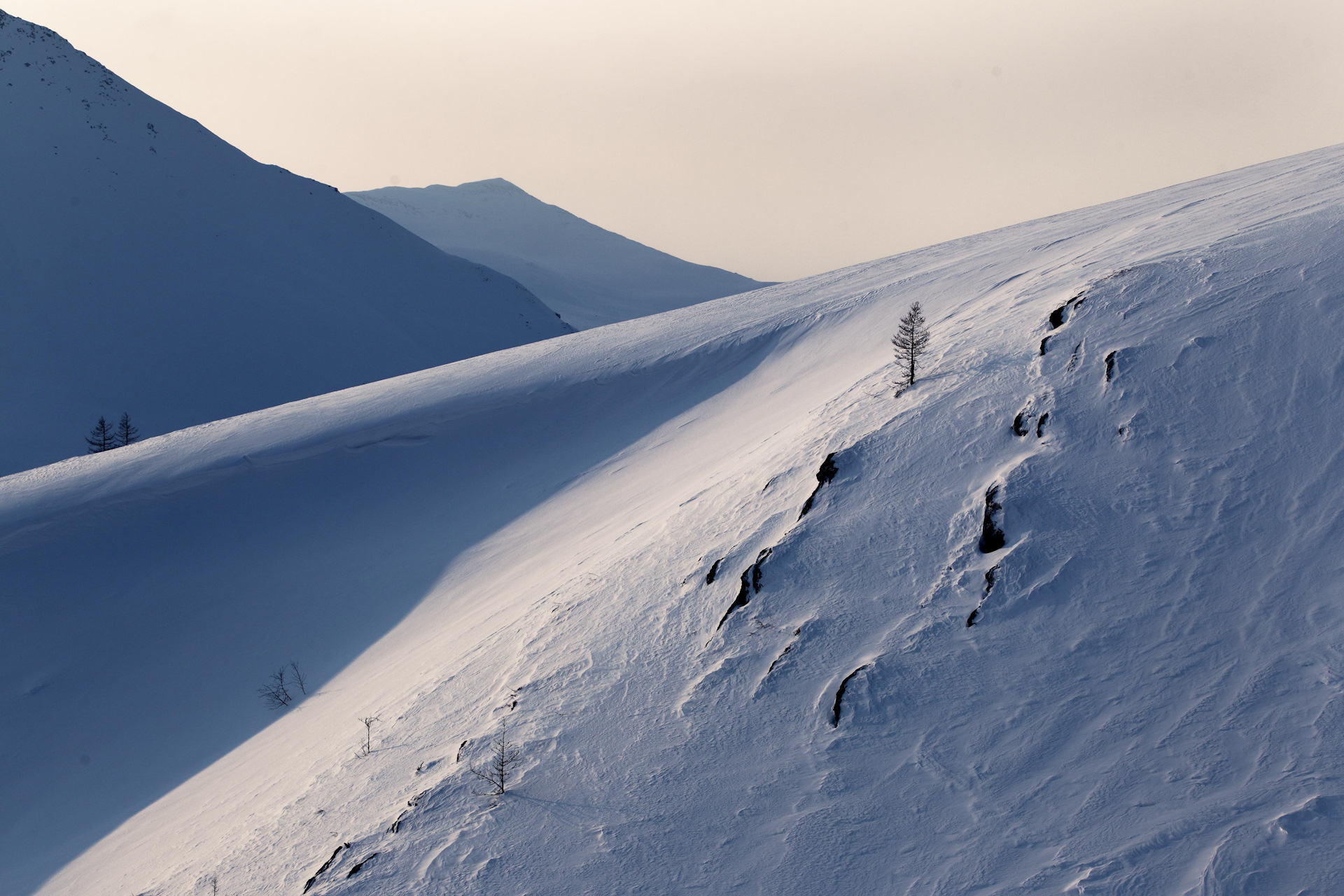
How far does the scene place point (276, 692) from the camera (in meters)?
12.8

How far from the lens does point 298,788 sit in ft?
27.7

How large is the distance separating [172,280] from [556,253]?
10975cm

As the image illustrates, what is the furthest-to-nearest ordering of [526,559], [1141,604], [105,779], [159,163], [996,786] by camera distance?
1. [159,163]
2. [526,559]
3. [105,779]
4. [1141,604]
5. [996,786]

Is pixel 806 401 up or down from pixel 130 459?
down

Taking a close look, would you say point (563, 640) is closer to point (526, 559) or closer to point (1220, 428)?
point (526, 559)

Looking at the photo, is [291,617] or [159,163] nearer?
[291,617]

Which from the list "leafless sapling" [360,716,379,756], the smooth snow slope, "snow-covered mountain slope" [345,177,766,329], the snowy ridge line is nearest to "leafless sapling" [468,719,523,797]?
the smooth snow slope

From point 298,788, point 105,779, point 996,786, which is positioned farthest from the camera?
point 105,779

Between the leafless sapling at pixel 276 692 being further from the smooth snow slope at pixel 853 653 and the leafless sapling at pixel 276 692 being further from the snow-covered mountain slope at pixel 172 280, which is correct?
the snow-covered mountain slope at pixel 172 280

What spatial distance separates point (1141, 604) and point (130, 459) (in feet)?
65.6

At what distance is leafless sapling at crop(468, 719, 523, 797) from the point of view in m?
6.84

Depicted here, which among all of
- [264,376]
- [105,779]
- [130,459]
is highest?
[264,376]

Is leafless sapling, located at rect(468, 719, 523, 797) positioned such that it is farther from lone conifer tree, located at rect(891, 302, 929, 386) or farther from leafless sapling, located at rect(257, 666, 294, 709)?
leafless sapling, located at rect(257, 666, 294, 709)

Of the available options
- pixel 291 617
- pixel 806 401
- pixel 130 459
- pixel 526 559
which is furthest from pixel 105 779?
pixel 806 401
